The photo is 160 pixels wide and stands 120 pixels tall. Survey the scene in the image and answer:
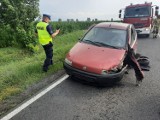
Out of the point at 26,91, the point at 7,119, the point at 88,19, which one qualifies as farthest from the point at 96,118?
the point at 88,19

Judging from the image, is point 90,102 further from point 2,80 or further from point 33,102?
point 2,80

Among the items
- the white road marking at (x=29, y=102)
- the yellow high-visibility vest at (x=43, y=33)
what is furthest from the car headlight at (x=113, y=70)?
the yellow high-visibility vest at (x=43, y=33)

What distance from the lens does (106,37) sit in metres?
8.84

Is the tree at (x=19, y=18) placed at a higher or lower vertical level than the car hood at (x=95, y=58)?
higher

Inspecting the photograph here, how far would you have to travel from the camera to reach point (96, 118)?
5500 mm

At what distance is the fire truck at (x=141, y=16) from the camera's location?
68.1ft

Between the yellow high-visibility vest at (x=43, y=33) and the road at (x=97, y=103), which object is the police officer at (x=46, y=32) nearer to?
the yellow high-visibility vest at (x=43, y=33)

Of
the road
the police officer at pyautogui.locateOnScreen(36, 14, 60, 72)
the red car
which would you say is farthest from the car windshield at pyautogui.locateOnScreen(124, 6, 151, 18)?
the police officer at pyautogui.locateOnScreen(36, 14, 60, 72)

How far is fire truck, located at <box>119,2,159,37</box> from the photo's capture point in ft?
68.1

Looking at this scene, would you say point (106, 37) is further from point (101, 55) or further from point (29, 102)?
point (29, 102)

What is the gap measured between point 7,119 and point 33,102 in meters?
0.97

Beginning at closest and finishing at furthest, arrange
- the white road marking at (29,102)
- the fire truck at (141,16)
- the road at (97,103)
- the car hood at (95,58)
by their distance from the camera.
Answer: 1. the white road marking at (29,102)
2. the road at (97,103)
3. the car hood at (95,58)
4. the fire truck at (141,16)

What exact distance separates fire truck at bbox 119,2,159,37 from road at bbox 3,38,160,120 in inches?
520

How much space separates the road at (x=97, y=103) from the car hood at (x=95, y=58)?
0.60 meters
